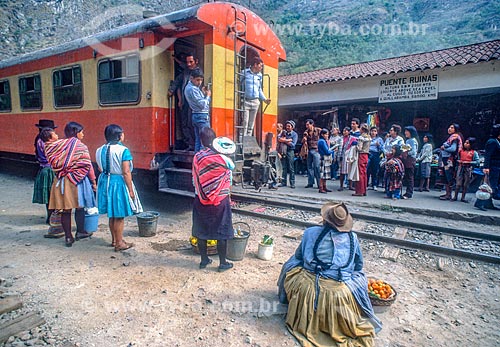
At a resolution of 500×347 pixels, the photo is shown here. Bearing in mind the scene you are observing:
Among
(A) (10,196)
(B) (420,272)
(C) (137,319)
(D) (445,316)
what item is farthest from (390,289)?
(A) (10,196)

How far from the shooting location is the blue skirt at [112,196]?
4.14m

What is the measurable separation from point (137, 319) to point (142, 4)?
135 feet

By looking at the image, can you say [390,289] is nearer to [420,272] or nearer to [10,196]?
[420,272]

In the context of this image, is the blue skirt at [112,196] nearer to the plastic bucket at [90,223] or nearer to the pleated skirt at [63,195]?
the pleated skirt at [63,195]

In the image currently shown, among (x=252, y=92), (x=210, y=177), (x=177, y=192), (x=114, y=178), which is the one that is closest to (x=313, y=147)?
(x=252, y=92)

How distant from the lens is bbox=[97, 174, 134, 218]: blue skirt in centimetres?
414

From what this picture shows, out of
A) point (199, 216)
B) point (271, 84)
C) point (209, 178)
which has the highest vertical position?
point (271, 84)

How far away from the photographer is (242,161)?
589 centimetres

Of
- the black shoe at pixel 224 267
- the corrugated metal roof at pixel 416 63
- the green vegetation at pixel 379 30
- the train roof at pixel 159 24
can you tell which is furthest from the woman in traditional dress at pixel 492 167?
the green vegetation at pixel 379 30

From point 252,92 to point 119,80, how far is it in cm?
249

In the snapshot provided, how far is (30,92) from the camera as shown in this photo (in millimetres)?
8516

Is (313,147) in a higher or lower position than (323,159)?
higher

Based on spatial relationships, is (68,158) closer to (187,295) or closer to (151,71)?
(151,71)

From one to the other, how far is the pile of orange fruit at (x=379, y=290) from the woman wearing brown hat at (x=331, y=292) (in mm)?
278
